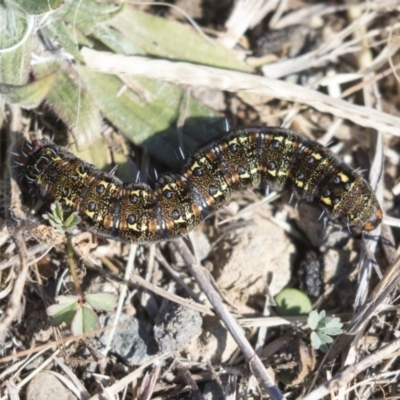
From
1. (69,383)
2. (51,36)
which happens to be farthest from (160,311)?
(51,36)

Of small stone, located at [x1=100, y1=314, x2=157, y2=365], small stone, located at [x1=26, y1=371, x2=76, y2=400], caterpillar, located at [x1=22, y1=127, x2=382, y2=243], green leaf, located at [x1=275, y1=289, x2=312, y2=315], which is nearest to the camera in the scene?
small stone, located at [x1=26, y1=371, x2=76, y2=400]

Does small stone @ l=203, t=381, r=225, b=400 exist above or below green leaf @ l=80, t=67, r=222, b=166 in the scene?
below

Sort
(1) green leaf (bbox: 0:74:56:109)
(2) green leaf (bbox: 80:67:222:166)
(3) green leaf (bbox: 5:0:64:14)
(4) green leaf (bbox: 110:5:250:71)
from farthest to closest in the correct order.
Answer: (4) green leaf (bbox: 110:5:250:71) < (2) green leaf (bbox: 80:67:222:166) < (3) green leaf (bbox: 5:0:64:14) < (1) green leaf (bbox: 0:74:56:109)

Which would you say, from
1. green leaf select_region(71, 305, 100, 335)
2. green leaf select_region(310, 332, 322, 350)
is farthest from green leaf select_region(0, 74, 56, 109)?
green leaf select_region(310, 332, 322, 350)

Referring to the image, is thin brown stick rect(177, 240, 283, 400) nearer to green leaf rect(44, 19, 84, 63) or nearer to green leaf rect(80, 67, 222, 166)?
green leaf rect(80, 67, 222, 166)

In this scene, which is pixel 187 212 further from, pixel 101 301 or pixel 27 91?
pixel 27 91

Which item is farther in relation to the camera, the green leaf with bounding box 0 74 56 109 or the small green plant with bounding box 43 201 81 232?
the small green plant with bounding box 43 201 81 232

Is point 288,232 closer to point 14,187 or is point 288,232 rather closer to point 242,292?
point 242,292
